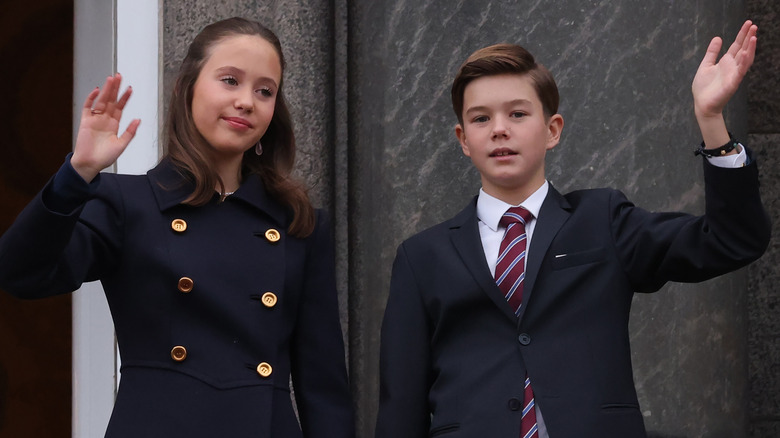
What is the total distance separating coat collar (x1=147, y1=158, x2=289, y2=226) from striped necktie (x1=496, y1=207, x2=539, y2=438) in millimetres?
621

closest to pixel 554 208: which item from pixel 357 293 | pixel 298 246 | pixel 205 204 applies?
pixel 298 246

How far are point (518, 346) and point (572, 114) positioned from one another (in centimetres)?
155

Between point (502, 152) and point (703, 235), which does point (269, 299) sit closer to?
point (502, 152)

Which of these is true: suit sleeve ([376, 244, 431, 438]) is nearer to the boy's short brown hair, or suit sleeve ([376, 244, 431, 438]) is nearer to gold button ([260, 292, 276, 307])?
gold button ([260, 292, 276, 307])

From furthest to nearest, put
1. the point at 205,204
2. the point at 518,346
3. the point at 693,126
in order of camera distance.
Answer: the point at 693,126
the point at 205,204
the point at 518,346

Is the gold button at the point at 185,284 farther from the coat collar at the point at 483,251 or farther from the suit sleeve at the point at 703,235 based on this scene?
the suit sleeve at the point at 703,235

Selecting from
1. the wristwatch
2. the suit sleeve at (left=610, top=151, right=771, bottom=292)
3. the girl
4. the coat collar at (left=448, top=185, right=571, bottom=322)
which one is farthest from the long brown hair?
the wristwatch

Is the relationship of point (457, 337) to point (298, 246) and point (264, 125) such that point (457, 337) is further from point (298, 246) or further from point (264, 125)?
point (264, 125)

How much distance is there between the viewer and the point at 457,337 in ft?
10.5

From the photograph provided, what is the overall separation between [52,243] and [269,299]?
2.09ft

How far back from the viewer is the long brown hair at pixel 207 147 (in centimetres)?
331

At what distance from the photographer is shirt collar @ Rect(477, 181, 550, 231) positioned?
327 cm

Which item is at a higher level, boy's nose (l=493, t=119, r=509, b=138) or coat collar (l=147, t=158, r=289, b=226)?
boy's nose (l=493, t=119, r=509, b=138)

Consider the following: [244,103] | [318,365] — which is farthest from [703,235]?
[244,103]
